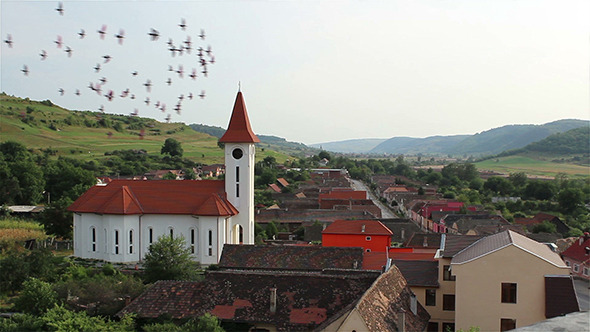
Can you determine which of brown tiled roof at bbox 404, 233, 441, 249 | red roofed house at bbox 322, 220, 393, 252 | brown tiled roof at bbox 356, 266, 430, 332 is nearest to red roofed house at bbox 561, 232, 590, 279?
brown tiled roof at bbox 404, 233, 441, 249

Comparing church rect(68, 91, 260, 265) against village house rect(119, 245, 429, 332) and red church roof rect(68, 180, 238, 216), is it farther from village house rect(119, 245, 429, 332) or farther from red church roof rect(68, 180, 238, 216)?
village house rect(119, 245, 429, 332)

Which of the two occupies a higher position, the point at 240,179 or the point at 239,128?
the point at 239,128

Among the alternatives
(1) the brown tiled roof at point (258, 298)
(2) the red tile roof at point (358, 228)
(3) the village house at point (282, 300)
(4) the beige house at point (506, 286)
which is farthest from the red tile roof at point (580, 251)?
(1) the brown tiled roof at point (258, 298)

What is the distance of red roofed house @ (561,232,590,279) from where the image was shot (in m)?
44.2

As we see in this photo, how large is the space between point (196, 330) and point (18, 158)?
79.5 meters

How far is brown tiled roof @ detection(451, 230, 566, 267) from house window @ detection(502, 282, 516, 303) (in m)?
1.52

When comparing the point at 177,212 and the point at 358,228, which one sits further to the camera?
the point at 358,228

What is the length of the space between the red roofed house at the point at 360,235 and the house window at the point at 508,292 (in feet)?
75.1

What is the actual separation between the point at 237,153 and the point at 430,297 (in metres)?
23.5

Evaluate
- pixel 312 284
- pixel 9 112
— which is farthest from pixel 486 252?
pixel 9 112

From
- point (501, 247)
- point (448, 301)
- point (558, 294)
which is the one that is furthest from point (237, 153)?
point (558, 294)

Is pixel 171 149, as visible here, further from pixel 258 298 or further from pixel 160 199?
pixel 258 298

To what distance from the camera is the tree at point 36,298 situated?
26.7 m

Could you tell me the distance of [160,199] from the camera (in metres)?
45.6
